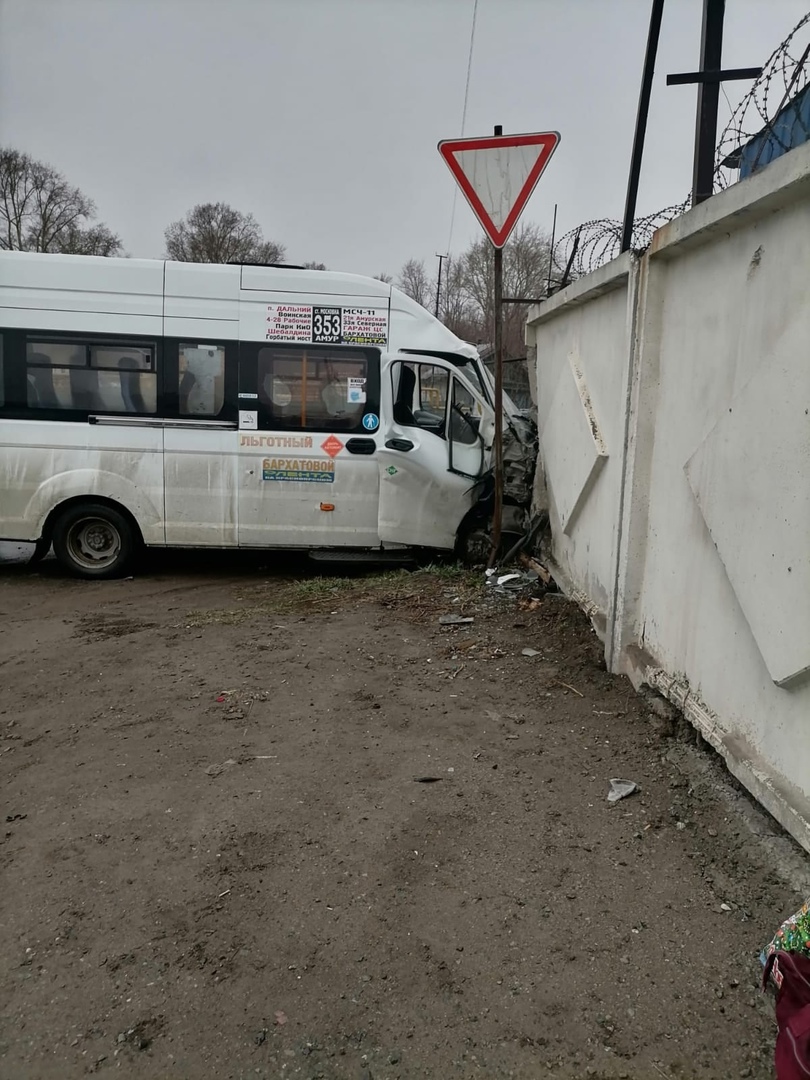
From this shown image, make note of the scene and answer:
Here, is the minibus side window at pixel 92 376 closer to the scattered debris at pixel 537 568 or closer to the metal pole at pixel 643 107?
the scattered debris at pixel 537 568

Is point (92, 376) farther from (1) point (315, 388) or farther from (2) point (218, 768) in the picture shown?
(2) point (218, 768)

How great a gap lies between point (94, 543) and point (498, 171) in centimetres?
494

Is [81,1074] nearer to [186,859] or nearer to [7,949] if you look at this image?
[7,949]

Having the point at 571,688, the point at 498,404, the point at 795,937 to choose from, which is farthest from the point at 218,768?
the point at 498,404

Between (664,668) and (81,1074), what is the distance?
272cm

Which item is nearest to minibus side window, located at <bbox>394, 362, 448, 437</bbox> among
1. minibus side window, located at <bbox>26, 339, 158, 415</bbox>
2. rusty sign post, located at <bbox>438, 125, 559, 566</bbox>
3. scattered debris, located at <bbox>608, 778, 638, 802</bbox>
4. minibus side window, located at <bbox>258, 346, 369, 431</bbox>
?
minibus side window, located at <bbox>258, 346, 369, 431</bbox>

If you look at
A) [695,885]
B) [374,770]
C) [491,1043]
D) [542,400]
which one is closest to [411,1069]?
[491,1043]

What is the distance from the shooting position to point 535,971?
2.13 m

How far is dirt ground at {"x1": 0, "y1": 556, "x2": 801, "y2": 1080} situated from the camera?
193cm

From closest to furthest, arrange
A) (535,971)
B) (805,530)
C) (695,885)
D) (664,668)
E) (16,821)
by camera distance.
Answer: (535,971)
(805,530)
(695,885)
(16,821)
(664,668)

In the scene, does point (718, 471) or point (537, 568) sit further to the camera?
point (537, 568)

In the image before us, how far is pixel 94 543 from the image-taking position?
7160 mm

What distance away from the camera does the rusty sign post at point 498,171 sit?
5.23 metres

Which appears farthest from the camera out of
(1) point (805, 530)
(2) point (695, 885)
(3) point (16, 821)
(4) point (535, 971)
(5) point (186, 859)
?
(3) point (16, 821)
